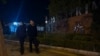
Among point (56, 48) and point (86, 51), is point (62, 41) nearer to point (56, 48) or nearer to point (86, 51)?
point (56, 48)

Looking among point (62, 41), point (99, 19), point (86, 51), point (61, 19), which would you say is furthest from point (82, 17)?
point (86, 51)

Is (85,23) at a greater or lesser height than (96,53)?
greater

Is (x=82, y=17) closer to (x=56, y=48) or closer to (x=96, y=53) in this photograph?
(x=56, y=48)

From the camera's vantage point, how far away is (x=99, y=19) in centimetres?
2127

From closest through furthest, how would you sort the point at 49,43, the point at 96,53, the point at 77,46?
the point at 96,53 < the point at 77,46 < the point at 49,43

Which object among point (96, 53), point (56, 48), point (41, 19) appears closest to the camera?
point (96, 53)

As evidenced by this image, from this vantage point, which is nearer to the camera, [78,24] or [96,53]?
[96,53]

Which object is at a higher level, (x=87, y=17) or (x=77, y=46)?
(x=87, y=17)

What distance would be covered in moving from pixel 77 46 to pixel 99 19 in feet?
16.1

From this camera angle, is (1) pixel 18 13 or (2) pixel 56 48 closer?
(2) pixel 56 48

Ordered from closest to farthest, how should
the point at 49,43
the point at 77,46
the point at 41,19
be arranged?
1. the point at 77,46
2. the point at 49,43
3. the point at 41,19

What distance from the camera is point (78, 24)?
32188mm

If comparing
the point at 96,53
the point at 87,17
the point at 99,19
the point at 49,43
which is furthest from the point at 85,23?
the point at 96,53

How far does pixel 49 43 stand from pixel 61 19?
20.0 metres
